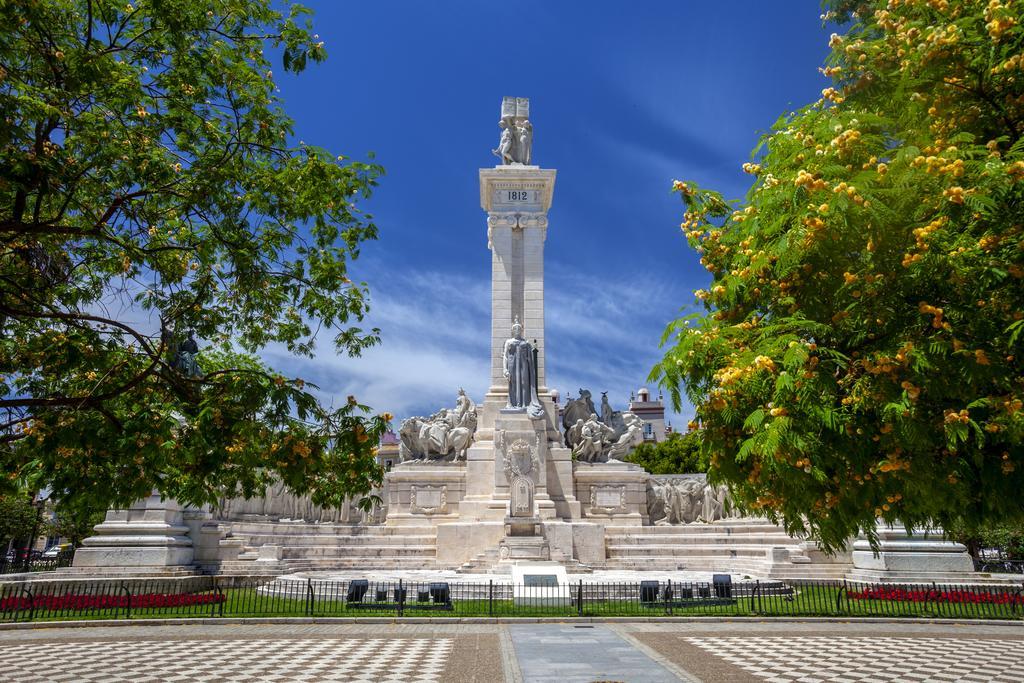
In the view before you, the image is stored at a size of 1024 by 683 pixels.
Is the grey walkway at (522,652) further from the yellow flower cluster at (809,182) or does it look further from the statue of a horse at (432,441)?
the statue of a horse at (432,441)

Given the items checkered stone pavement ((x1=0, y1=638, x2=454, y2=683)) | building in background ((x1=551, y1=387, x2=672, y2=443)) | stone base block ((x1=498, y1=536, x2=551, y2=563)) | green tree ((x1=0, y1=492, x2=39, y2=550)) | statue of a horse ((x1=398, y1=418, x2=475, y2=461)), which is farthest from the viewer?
building in background ((x1=551, y1=387, x2=672, y2=443))

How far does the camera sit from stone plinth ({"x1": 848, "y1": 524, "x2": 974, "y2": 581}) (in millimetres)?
20609

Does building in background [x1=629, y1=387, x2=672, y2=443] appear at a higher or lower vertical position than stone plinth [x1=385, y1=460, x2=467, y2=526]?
higher

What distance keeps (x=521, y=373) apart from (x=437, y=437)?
4625 mm

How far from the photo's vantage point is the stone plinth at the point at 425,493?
29594mm

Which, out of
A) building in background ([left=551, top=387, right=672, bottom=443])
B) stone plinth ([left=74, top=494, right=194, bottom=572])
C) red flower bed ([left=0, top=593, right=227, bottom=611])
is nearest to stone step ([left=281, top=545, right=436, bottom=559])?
stone plinth ([left=74, top=494, right=194, bottom=572])

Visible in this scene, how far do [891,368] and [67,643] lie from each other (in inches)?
565

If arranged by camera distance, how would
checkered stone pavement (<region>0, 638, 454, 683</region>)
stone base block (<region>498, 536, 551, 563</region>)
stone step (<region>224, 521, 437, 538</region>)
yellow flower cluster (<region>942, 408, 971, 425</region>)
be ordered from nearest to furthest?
yellow flower cluster (<region>942, 408, 971, 425</region>), checkered stone pavement (<region>0, 638, 454, 683</region>), stone base block (<region>498, 536, 551, 563</region>), stone step (<region>224, 521, 437, 538</region>)

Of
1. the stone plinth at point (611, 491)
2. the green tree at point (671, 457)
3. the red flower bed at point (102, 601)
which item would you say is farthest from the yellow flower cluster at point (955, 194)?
the green tree at point (671, 457)

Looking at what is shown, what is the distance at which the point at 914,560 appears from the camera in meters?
20.8

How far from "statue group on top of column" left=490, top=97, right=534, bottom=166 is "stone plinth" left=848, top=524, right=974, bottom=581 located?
23350 mm

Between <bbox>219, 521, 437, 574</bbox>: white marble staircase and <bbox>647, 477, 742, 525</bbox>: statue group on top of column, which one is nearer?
<bbox>219, 521, 437, 574</bbox>: white marble staircase

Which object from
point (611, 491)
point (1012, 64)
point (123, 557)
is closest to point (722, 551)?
point (611, 491)

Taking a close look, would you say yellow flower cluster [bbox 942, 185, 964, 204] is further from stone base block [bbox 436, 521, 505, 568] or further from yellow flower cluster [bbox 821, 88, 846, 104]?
stone base block [bbox 436, 521, 505, 568]
